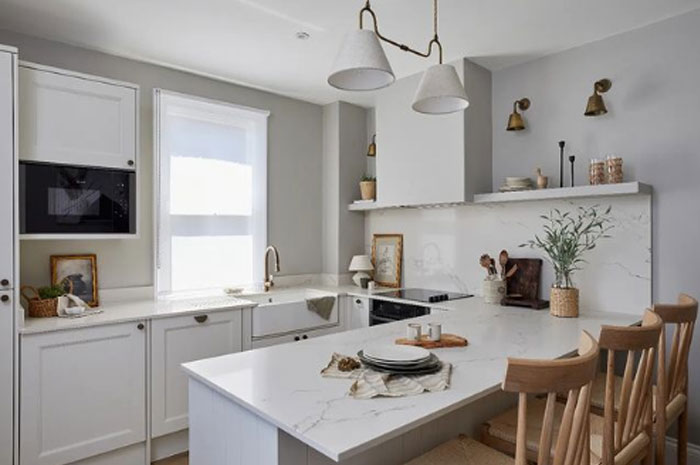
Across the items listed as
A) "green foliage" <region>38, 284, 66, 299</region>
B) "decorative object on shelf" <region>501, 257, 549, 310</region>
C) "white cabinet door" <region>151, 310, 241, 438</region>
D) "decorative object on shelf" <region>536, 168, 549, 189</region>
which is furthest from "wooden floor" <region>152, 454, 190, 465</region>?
"decorative object on shelf" <region>536, 168, 549, 189</region>

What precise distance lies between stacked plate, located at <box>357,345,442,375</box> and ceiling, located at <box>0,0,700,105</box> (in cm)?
173

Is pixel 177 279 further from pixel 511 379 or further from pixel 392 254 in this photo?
pixel 511 379

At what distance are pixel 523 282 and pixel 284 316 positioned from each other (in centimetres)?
164

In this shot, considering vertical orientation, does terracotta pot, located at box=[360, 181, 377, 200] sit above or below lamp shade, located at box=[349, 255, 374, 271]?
above

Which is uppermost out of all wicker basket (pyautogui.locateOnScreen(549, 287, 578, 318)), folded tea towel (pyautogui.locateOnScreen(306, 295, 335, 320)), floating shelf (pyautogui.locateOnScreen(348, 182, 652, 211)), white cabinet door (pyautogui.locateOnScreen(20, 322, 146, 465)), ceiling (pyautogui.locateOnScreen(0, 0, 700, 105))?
ceiling (pyautogui.locateOnScreen(0, 0, 700, 105))

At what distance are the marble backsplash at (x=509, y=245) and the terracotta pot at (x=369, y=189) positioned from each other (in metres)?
0.23

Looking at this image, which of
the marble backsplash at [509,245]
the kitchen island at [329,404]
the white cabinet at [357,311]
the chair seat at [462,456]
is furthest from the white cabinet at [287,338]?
the chair seat at [462,456]

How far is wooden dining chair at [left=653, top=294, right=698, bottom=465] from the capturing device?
1.66m

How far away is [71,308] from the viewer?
8.22ft

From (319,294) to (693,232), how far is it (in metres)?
2.36

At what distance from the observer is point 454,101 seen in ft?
6.68

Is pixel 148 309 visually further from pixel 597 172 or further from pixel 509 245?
pixel 597 172

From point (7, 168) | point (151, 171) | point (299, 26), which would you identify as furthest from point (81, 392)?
point (299, 26)

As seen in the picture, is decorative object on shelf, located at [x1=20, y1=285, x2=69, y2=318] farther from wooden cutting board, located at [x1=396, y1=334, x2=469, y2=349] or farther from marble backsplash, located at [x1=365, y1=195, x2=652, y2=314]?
marble backsplash, located at [x1=365, y1=195, x2=652, y2=314]
